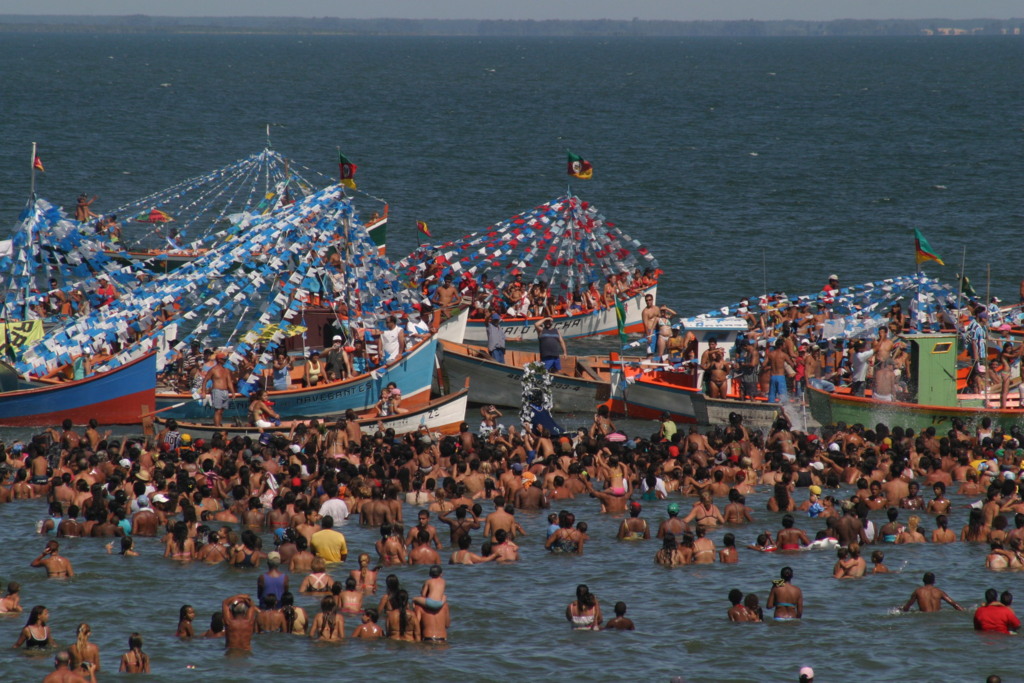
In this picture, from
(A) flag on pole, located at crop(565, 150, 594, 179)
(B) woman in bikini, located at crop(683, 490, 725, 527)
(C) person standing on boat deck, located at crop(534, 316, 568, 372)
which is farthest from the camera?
(A) flag on pole, located at crop(565, 150, 594, 179)

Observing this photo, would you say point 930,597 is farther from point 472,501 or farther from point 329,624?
point 329,624

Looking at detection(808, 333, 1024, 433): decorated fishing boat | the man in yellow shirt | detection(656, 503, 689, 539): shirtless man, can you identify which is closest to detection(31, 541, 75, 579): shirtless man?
the man in yellow shirt

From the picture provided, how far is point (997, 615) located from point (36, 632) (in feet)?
42.2

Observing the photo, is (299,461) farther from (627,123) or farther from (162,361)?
(627,123)

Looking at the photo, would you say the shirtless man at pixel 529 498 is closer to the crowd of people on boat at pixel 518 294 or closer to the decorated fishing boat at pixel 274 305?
the decorated fishing boat at pixel 274 305

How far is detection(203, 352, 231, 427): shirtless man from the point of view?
29.2 m

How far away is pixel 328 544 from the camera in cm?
2184

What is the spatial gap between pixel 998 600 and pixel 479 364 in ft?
48.5

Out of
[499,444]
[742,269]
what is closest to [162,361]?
[499,444]

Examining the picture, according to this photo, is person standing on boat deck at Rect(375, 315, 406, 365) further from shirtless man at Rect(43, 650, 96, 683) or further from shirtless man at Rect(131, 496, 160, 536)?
shirtless man at Rect(43, 650, 96, 683)

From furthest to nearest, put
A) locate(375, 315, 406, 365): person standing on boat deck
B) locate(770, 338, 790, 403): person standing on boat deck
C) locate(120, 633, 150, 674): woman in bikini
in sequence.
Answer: locate(375, 315, 406, 365): person standing on boat deck → locate(770, 338, 790, 403): person standing on boat deck → locate(120, 633, 150, 674): woman in bikini

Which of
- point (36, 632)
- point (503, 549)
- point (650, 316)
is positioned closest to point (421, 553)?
point (503, 549)

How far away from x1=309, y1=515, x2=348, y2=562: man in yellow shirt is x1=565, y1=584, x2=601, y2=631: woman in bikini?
3.83 m

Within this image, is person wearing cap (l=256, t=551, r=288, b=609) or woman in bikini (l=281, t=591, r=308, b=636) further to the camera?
person wearing cap (l=256, t=551, r=288, b=609)
